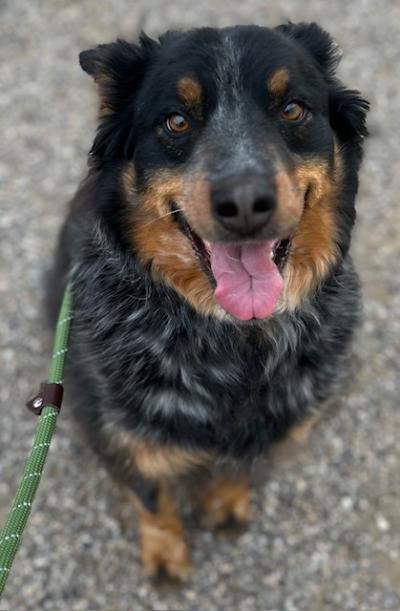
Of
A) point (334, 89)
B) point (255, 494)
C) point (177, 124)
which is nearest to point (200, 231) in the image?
point (177, 124)

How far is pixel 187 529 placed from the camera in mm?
4168

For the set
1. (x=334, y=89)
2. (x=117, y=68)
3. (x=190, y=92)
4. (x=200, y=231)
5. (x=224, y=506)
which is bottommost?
(x=224, y=506)

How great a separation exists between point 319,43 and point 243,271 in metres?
1.11

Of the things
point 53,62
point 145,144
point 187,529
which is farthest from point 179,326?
point 53,62

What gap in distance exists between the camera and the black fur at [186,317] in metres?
2.75

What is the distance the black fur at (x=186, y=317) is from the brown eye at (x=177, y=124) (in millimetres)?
61

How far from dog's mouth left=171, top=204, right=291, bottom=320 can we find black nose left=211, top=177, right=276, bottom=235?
161mm

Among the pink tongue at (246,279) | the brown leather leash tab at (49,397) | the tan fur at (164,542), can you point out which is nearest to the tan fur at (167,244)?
the pink tongue at (246,279)

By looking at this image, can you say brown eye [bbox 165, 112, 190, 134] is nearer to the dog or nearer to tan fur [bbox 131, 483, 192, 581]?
the dog

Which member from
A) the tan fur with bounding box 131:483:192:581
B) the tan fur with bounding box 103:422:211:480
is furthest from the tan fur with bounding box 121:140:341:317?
the tan fur with bounding box 131:483:192:581

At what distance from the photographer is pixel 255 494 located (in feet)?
14.1

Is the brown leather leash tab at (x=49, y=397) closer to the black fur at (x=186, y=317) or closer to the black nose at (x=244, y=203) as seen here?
the black fur at (x=186, y=317)

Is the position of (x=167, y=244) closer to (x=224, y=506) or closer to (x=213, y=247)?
(x=213, y=247)

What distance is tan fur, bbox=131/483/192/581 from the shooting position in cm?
388
